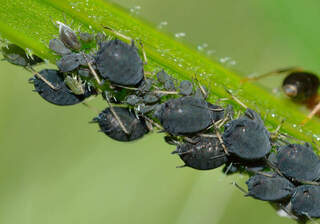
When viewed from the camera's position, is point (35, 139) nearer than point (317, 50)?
Yes

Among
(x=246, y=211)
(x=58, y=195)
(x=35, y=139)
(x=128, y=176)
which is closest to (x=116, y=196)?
(x=128, y=176)

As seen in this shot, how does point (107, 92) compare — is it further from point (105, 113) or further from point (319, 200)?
point (319, 200)

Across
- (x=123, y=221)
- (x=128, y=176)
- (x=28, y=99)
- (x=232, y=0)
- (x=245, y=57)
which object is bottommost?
(x=123, y=221)

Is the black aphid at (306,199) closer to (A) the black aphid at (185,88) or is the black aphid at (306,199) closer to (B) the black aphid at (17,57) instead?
(A) the black aphid at (185,88)

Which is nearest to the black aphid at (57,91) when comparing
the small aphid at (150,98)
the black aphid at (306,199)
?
the small aphid at (150,98)

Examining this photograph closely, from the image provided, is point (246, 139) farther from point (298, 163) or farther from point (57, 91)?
point (57, 91)

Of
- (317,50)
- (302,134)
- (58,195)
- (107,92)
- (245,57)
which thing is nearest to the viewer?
(107,92)

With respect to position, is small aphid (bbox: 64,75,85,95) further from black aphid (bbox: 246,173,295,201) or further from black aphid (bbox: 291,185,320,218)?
black aphid (bbox: 291,185,320,218)

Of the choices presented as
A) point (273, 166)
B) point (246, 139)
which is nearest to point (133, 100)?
point (246, 139)
